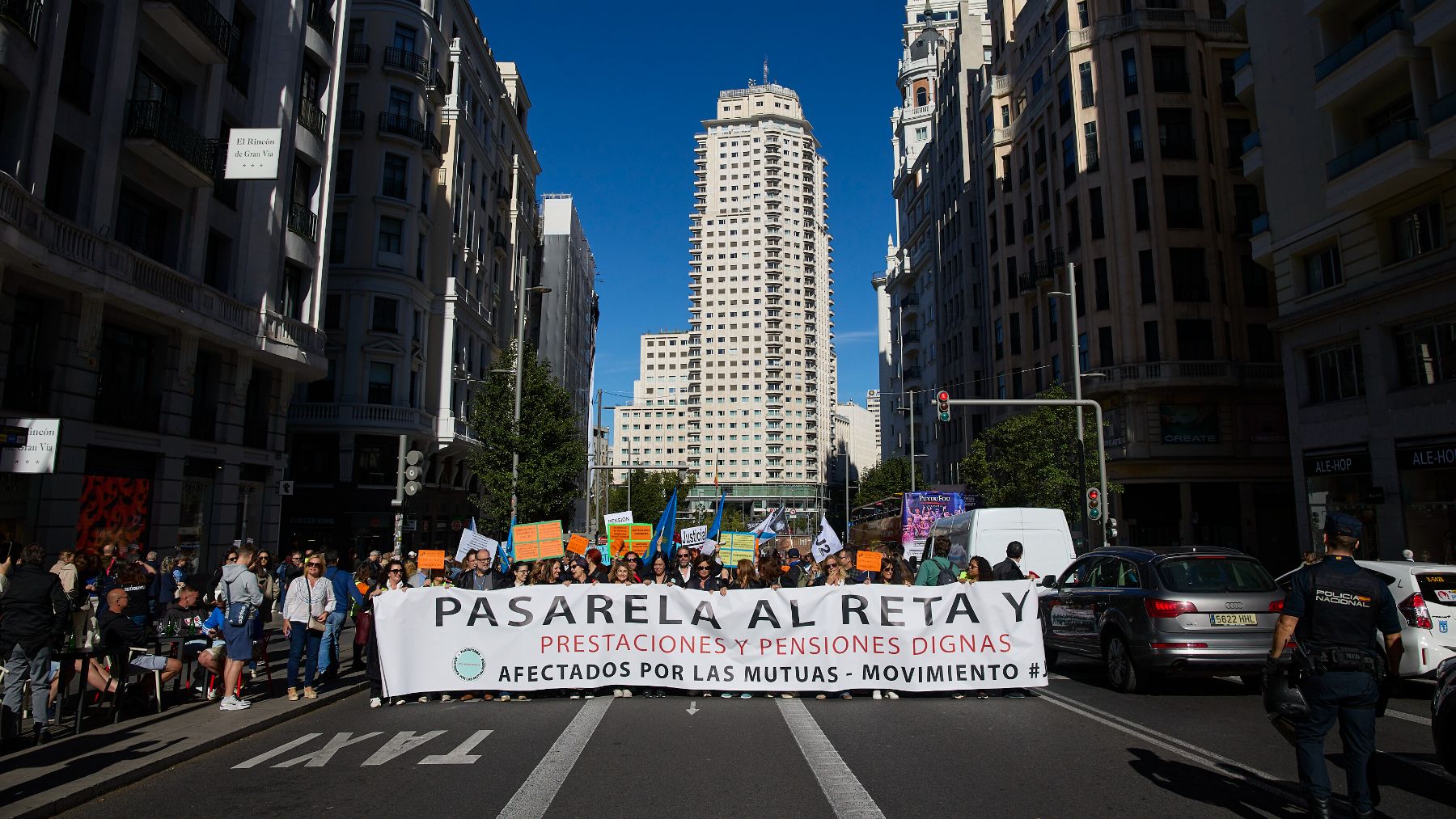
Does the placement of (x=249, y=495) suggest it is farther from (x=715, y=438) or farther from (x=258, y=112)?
(x=715, y=438)

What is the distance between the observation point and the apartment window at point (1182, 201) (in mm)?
40250

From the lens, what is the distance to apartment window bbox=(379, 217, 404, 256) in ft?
121

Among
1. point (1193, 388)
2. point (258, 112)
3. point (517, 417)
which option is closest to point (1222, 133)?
point (1193, 388)

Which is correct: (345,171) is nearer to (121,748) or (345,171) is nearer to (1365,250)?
(121,748)

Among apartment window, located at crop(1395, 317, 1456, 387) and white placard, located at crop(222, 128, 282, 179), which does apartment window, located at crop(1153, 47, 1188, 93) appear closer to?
apartment window, located at crop(1395, 317, 1456, 387)

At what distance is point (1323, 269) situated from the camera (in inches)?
1035

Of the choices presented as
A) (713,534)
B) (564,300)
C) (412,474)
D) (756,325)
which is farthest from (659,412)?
(412,474)

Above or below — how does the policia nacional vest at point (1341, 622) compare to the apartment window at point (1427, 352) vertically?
below

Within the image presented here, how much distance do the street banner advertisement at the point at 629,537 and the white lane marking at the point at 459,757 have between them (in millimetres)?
13740

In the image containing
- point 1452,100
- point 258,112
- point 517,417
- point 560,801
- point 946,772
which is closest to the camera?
point 560,801

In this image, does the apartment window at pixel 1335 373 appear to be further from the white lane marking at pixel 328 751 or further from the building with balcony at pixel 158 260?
the building with balcony at pixel 158 260

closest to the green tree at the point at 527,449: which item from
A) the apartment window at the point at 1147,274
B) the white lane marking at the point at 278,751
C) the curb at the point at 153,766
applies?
the curb at the point at 153,766

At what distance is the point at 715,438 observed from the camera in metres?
155

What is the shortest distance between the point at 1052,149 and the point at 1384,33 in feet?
79.2
